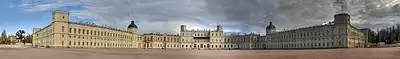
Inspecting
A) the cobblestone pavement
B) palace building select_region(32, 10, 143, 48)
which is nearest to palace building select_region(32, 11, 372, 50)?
palace building select_region(32, 10, 143, 48)

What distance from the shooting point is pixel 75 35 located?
338 feet

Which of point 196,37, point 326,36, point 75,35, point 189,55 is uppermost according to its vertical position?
point 75,35

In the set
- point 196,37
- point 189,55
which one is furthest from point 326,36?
point 189,55

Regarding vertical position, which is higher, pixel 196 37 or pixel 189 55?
pixel 189 55

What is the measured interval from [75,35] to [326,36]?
228ft

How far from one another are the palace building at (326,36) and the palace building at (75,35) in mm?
55617

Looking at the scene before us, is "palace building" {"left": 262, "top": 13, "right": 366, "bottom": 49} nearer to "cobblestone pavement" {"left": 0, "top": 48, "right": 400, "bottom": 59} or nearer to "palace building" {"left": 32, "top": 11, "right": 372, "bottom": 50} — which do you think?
"palace building" {"left": 32, "top": 11, "right": 372, "bottom": 50}

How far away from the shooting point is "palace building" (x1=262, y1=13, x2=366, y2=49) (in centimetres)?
10012

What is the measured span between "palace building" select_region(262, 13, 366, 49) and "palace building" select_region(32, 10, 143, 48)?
5562cm

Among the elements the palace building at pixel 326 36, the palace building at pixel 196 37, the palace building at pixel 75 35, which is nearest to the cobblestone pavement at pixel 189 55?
the palace building at pixel 196 37

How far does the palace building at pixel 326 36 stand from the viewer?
328 feet

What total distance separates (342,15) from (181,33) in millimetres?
84044

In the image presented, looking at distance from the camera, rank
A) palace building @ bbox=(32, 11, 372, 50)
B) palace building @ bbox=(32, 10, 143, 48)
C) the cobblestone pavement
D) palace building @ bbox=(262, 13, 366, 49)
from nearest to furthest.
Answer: the cobblestone pavement
palace building @ bbox=(32, 10, 143, 48)
palace building @ bbox=(32, 11, 372, 50)
palace building @ bbox=(262, 13, 366, 49)

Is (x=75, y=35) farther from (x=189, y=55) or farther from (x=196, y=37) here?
(x=189, y=55)
